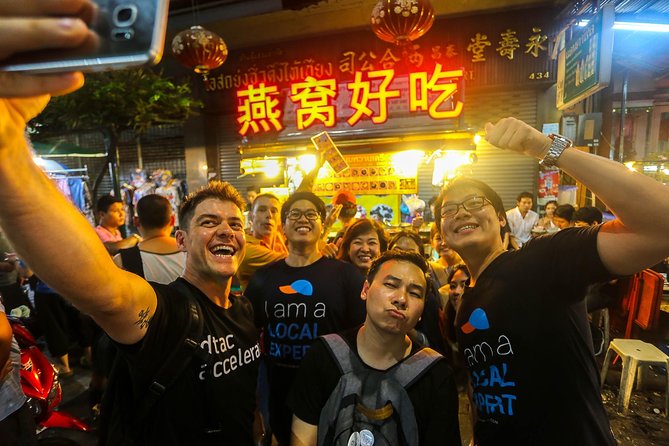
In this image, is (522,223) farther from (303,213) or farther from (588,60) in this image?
(303,213)

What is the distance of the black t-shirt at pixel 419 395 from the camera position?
1.86m

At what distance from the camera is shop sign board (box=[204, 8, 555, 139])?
884 cm

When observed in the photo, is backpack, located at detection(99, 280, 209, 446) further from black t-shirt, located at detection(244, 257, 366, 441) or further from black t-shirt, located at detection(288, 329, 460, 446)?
black t-shirt, located at detection(244, 257, 366, 441)

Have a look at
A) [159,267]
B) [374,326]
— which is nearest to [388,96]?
[159,267]

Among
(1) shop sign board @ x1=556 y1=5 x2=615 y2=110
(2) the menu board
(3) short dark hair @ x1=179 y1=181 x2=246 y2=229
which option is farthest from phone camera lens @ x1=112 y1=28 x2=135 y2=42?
(2) the menu board

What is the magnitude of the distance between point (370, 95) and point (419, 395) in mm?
8476

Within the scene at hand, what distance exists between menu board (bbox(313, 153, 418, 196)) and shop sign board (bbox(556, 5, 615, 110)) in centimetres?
337

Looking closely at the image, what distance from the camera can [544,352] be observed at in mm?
1815

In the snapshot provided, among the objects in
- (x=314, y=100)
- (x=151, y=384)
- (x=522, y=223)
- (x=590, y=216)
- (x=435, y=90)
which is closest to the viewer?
(x=151, y=384)

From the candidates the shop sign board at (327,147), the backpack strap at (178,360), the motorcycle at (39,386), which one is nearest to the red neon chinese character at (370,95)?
the shop sign board at (327,147)

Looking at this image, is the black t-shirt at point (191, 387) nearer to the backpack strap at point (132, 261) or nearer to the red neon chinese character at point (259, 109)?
the backpack strap at point (132, 261)

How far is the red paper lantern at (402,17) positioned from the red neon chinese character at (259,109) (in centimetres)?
511

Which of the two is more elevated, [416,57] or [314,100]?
[416,57]

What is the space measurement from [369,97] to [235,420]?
340 inches
